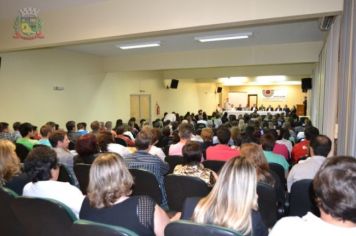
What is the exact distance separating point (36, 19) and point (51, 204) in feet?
16.8

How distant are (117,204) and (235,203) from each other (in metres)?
0.73

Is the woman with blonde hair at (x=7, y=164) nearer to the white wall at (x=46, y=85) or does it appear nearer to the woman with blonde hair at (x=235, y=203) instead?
the woman with blonde hair at (x=235, y=203)

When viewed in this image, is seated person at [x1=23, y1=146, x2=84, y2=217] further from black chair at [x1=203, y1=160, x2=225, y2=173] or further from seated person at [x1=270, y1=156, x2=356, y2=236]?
black chair at [x1=203, y1=160, x2=225, y2=173]

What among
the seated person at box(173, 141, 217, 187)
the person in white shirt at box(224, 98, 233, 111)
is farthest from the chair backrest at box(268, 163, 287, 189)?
the person in white shirt at box(224, 98, 233, 111)

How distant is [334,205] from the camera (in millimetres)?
1366

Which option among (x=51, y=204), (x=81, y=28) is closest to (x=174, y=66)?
(x=81, y=28)

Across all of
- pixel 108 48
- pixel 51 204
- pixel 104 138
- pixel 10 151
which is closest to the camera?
pixel 51 204

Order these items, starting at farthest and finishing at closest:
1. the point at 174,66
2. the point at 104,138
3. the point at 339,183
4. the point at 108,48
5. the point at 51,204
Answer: the point at 174,66, the point at 108,48, the point at 104,138, the point at 51,204, the point at 339,183

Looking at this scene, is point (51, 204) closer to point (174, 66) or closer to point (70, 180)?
point (70, 180)

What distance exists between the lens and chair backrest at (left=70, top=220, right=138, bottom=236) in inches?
56.7

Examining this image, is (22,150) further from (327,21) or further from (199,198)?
(327,21)

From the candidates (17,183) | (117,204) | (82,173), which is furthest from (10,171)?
(117,204)

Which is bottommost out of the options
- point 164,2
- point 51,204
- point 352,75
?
point 51,204

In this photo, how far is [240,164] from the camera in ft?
5.74
